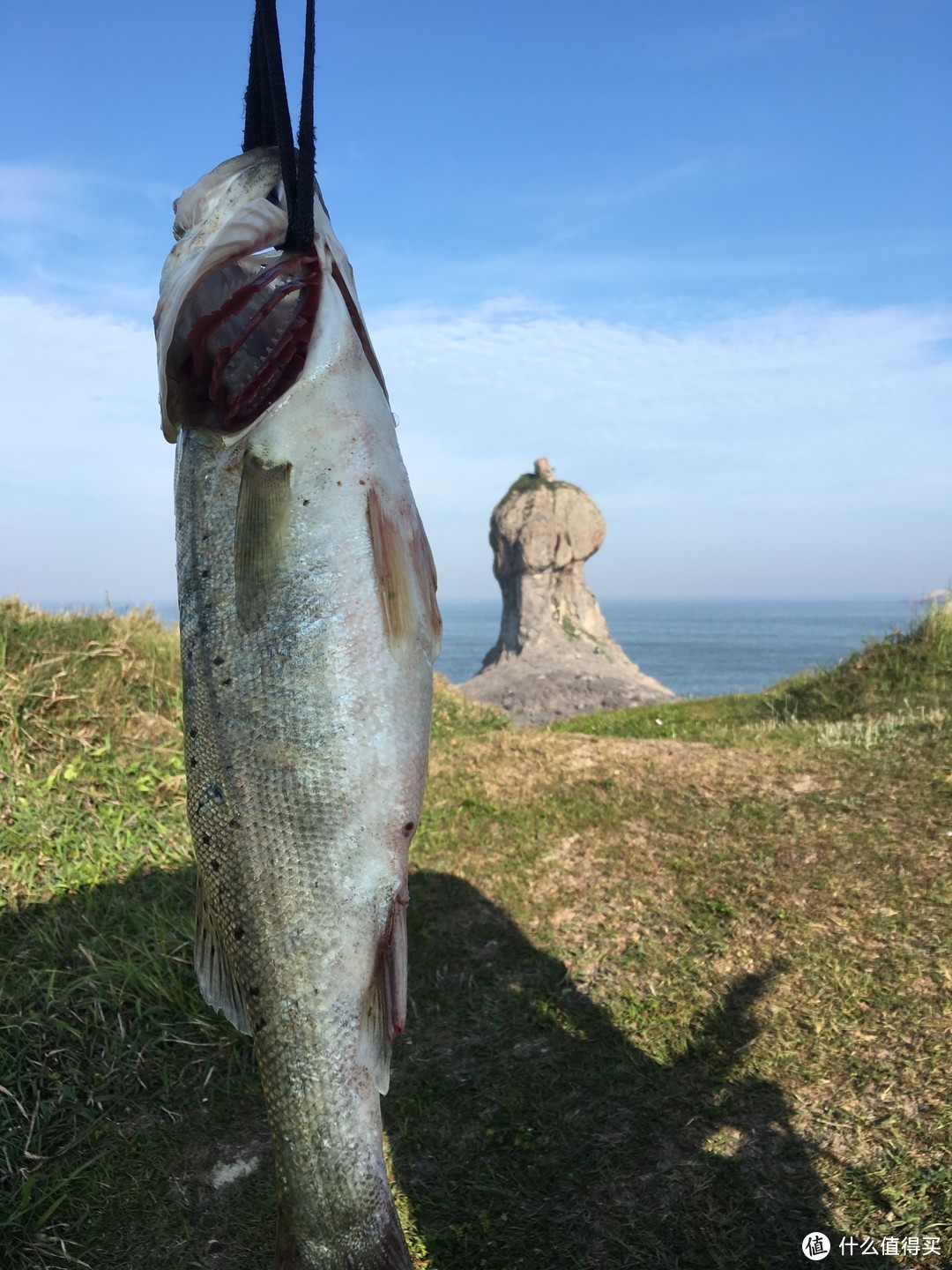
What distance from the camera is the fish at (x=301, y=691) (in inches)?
80.0

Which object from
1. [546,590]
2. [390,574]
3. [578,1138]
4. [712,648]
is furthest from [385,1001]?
[712,648]

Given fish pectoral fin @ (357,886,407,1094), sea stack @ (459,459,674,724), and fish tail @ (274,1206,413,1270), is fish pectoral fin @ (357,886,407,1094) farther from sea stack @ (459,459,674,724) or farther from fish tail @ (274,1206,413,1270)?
sea stack @ (459,459,674,724)

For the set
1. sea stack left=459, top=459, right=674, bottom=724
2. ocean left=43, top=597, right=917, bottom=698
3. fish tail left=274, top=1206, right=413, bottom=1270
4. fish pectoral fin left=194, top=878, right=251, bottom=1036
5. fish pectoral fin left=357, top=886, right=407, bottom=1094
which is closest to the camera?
fish tail left=274, top=1206, right=413, bottom=1270

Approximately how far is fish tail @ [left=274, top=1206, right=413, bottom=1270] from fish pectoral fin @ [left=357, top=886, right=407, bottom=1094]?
10.8 inches

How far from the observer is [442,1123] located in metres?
4.39

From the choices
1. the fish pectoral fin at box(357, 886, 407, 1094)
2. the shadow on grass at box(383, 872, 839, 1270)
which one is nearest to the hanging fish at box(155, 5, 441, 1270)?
the fish pectoral fin at box(357, 886, 407, 1094)

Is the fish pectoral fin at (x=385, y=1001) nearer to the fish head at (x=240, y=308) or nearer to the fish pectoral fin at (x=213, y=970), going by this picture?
the fish pectoral fin at (x=213, y=970)

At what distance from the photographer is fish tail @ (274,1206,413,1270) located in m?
1.94

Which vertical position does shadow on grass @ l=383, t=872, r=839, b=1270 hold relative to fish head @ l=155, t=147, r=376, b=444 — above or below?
below

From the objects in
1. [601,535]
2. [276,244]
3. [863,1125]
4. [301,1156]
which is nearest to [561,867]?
[863,1125]

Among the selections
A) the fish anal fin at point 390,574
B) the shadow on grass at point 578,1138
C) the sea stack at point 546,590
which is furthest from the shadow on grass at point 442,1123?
the sea stack at point 546,590

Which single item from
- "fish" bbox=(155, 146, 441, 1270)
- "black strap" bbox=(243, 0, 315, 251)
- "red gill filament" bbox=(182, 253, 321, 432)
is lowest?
"fish" bbox=(155, 146, 441, 1270)

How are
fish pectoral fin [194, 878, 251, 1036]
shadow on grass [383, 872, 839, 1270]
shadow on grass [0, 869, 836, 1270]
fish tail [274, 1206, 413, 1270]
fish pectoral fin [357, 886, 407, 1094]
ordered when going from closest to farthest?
fish tail [274, 1206, 413, 1270], fish pectoral fin [357, 886, 407, 1094], fish pectoral fin [194, 878, 251, 1036], shadow on grass [383, 872, 839, 1270], shadow on grass [0, 869, 836, 1270]

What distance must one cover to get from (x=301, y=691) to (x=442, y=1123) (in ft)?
10.4
